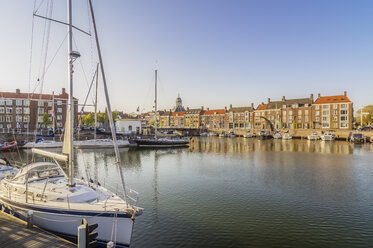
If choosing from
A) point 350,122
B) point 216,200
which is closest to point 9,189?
point 216,200

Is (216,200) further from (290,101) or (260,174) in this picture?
(290,101)

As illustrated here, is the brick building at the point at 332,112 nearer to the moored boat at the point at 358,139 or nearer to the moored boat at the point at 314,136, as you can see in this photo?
the moored boat at the point at 314,136

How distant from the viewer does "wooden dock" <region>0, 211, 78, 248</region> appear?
9312 millimetres

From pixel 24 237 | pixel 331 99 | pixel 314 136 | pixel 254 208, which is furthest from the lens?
pixel 331 99

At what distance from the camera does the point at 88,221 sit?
10.3 metres

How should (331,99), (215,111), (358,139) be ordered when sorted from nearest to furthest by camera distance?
(358,139) < (331,99) < (215,111)

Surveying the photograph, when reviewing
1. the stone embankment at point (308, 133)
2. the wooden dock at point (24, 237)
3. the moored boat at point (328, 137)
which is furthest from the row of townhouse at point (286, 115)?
the wooden dock at point (24, 237)

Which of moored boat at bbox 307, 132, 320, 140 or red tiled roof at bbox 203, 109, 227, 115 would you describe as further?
red tiled roof at bbox 203, 109, 227, 115

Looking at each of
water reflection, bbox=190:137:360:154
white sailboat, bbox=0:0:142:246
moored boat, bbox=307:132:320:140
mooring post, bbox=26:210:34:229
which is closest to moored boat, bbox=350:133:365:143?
water reflection, bbox=190:137:360:154

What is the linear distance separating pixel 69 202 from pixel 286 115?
11186 centimetres

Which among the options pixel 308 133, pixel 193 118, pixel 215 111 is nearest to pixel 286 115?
pixel 308 133

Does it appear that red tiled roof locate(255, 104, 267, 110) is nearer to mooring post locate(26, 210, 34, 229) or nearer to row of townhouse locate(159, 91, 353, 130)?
row of townhouse locate(159, 91, 353, 130)

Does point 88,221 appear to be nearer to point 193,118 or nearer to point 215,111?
point 215,111

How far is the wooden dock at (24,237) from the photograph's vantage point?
9.31 m
